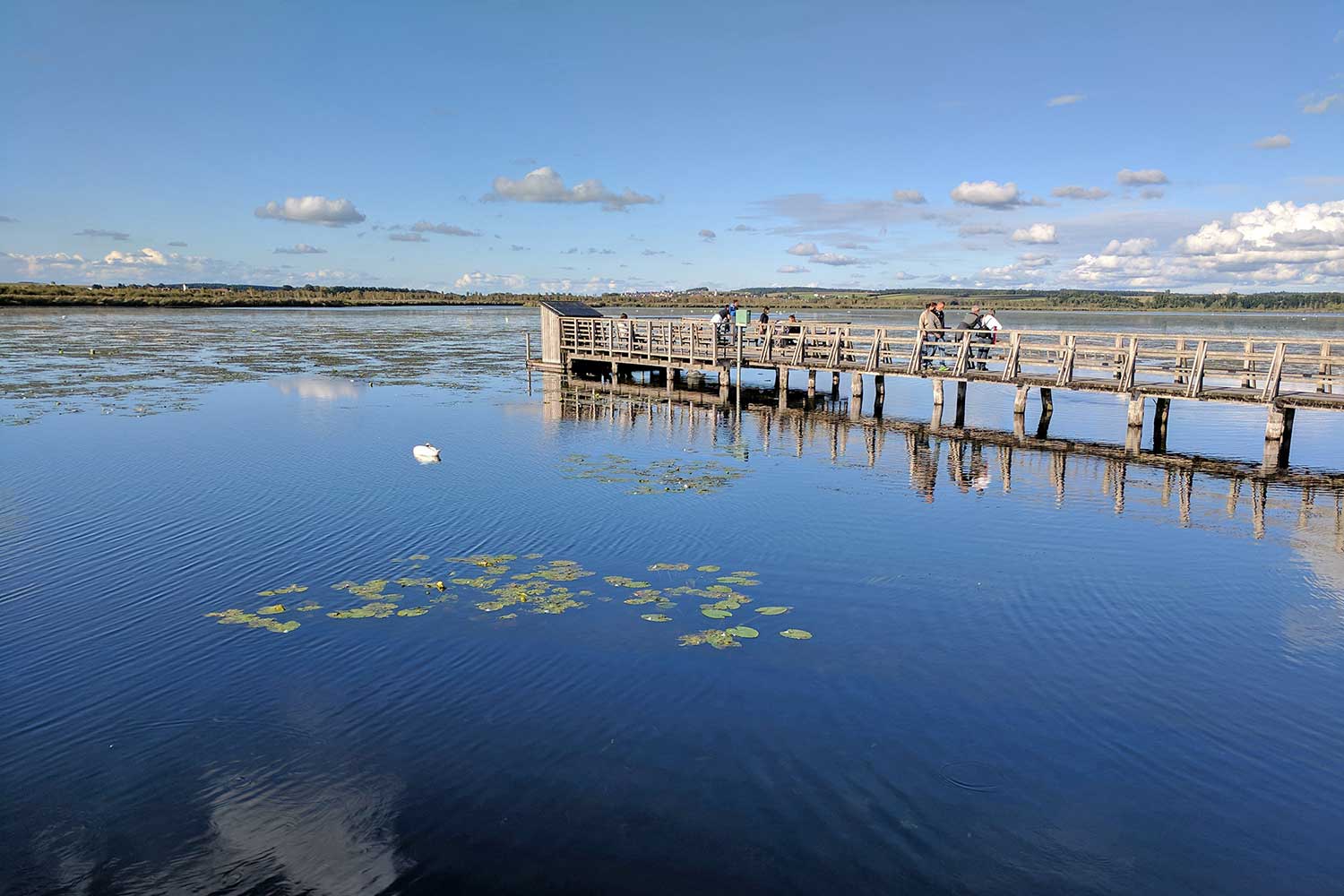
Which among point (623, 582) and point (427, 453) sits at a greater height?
point (427, 453)

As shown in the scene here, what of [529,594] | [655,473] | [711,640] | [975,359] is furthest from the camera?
[975,359]

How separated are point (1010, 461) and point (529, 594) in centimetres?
1387

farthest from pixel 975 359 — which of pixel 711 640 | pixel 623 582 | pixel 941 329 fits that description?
pixel 711 640

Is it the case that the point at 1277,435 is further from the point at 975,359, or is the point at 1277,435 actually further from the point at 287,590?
the point at 287,590

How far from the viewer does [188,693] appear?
7.93 m

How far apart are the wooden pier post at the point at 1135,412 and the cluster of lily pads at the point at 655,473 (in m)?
12.0

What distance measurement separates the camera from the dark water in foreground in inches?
229

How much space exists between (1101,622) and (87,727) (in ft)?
34.5

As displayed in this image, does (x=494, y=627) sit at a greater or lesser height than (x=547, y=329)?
lesser

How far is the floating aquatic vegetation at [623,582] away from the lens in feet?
36.1

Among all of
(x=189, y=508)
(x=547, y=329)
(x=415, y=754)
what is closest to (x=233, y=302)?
(x=547, y=329)

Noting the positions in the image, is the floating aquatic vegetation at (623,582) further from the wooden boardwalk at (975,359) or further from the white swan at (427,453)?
the wooden boardwalk at (975,359)

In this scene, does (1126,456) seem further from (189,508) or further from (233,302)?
(233,302)

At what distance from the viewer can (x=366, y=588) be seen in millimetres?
10750
